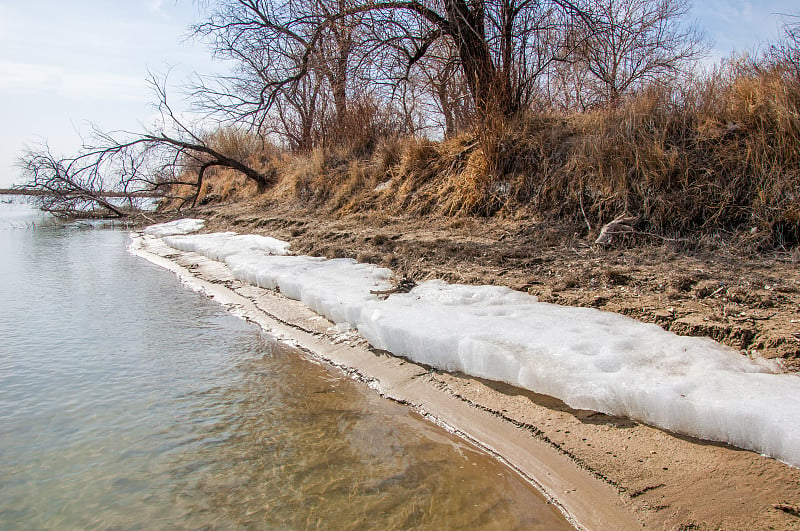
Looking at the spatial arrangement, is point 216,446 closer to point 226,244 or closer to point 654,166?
point 654,166

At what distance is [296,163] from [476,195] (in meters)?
6.79

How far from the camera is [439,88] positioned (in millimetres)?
8516

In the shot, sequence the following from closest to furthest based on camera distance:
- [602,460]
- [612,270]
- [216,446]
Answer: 1. [602,460]
2. [216,446]
3. [612,270]

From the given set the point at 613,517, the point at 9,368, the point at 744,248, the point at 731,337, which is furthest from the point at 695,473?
the point at 9,368

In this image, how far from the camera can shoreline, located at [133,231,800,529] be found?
1.81 m

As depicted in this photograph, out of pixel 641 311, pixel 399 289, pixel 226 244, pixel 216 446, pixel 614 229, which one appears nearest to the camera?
pixel 216 446

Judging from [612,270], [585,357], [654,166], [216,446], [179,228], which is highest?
[654,166]

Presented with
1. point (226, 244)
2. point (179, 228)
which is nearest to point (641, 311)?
point (226, 244)

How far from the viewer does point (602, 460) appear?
216 cm

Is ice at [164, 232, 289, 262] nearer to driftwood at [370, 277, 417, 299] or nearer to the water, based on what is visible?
driftwood at [370, 277, 417, 299]

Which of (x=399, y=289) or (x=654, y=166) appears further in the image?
(x=654, y=166)

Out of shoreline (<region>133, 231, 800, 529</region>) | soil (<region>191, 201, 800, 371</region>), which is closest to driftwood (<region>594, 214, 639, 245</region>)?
soil (<region>191, 201, 800, 371</region>)

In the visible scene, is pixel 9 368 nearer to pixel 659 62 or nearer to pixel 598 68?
pixel 598 68

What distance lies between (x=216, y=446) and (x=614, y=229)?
3914 mm
